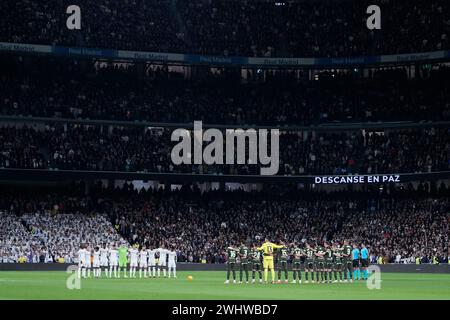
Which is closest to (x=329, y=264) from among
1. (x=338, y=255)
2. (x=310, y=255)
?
(x=338, y=255)

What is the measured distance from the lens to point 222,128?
8275 centimetres

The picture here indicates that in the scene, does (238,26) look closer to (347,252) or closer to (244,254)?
(244,254)

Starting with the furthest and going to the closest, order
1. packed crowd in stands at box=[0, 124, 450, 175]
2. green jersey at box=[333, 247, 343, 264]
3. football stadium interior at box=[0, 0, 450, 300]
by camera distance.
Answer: packed crowd in stands at box=[0, 124, 450, 175], football stadium interior at box=[0, 0, 450, 300], green jersey at box=[333, 247, 343, 264]

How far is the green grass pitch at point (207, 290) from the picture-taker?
36188mm

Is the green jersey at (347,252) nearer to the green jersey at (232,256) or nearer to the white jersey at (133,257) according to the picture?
the green jersey at (232,256)

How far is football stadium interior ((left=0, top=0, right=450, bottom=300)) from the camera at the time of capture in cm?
7362

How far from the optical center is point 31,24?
268 feet

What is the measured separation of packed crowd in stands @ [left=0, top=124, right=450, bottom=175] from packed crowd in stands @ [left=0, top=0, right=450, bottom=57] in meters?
7.78

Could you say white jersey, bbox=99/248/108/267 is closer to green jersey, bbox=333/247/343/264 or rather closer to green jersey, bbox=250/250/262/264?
green jersey, bbox=250/250/262/264

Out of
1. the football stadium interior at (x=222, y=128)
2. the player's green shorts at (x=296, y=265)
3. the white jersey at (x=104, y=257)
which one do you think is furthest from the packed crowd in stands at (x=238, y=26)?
the player's green shorts at (x=296, y=265)

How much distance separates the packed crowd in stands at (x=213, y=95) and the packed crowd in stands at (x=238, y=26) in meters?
3.04

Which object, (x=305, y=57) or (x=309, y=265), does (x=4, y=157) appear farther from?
(x=309, y=265)

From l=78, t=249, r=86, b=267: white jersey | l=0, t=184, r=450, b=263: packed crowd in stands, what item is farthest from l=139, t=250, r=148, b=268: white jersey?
l=0, t=184, r=450, b=263: packed crowd in stands
